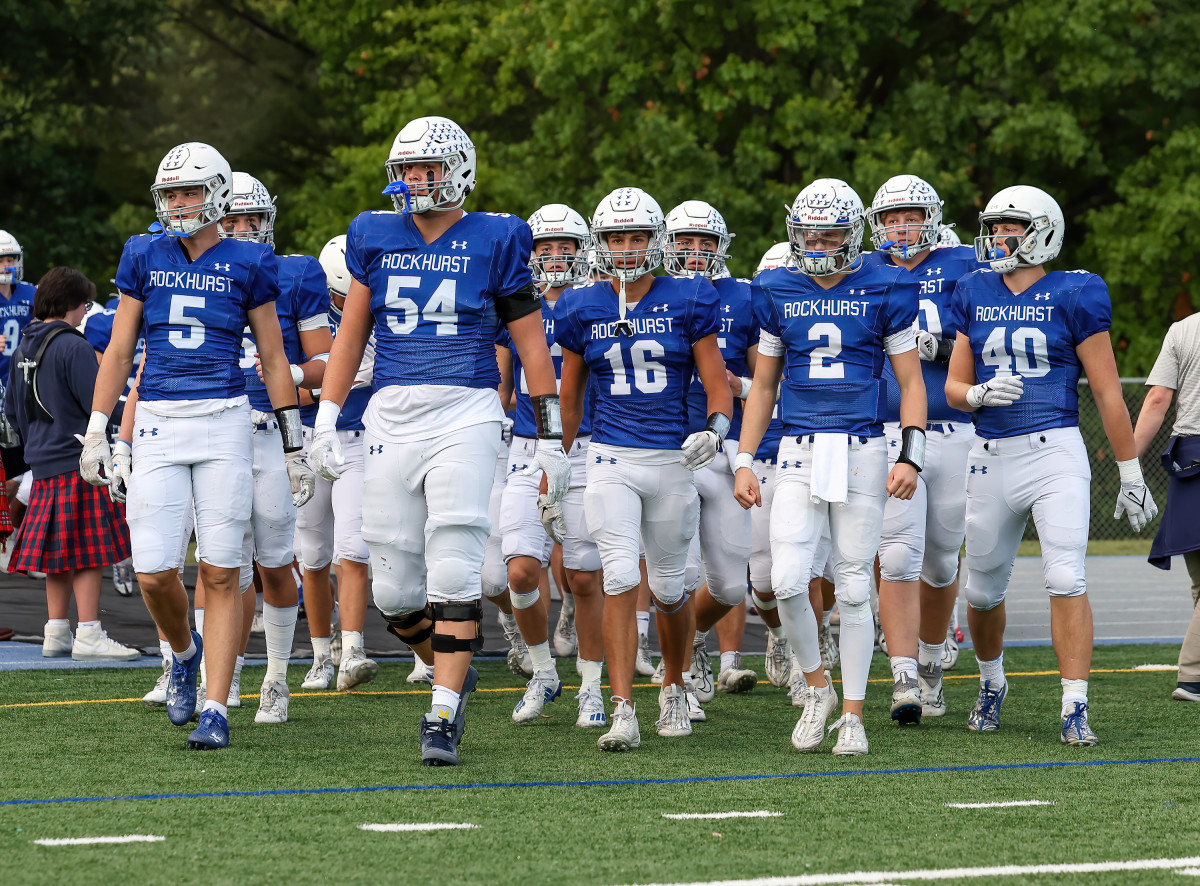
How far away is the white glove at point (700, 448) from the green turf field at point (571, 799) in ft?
3.48

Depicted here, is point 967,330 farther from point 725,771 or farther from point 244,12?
point 244,12

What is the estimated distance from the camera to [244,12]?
25.7 meters

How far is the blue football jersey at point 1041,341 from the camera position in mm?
6520

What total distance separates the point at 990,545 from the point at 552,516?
172cm

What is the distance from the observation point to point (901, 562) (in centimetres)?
732

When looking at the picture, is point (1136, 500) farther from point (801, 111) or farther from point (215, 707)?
point (801, 111)

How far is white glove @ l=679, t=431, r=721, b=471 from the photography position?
6.34 m

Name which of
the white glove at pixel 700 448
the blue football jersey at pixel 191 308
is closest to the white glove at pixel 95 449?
the blue football jersey at pixel 191 308

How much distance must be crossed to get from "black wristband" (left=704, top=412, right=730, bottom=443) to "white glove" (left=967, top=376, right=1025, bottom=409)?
3.11ft

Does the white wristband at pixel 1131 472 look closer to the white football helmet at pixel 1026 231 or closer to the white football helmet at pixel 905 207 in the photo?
the white football helmet at pixel 1026 231

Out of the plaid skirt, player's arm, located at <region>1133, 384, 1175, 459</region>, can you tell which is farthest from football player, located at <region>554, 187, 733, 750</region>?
the plaid skirt

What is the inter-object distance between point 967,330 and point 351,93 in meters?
19.1

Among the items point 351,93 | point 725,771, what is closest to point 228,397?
point 725,771

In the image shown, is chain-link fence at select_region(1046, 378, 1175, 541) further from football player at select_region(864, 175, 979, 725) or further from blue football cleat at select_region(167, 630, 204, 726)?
blue football cleat at select_region(167, 630, 204, 726)
